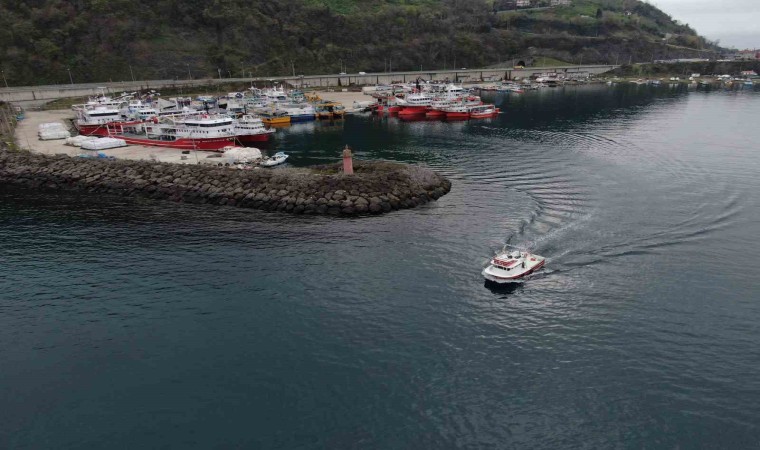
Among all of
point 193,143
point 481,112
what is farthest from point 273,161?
point 481,112

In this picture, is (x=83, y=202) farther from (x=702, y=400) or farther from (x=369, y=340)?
(x=702, y=400)

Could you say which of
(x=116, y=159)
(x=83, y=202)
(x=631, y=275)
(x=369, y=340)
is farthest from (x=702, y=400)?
(x=116, y=159)

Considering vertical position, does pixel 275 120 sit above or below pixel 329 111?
below

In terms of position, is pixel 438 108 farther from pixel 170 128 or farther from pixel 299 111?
pixel 170 128

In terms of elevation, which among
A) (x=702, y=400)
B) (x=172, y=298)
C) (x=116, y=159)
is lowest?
(x=702, y=400)

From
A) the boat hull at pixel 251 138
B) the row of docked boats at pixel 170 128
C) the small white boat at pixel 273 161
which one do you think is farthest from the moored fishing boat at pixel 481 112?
the small white boat at pixel 273 161

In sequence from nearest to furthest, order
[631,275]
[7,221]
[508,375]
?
[508,375] → [631,275] → [7,221]

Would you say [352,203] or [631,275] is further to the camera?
[352,203]
